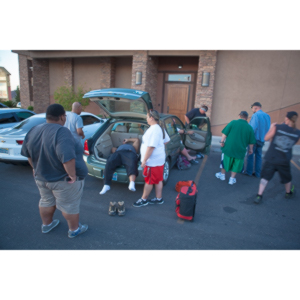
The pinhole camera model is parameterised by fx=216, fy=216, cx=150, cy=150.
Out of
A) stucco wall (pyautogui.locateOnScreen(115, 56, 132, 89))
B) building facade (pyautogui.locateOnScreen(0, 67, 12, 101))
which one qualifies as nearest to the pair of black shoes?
stucco wall (pyautogui.locateOnScreen(115, 56, 132, 89))

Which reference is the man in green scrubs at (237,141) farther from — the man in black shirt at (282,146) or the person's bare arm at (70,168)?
the person's bare arm at (70,168)

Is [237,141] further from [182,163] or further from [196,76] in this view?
[196,76]

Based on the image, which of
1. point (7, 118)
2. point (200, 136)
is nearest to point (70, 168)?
point (200, 136)

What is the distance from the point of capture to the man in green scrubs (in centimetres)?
497

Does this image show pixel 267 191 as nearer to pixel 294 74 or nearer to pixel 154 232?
pixel 154 232

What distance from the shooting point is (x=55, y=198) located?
2.99m

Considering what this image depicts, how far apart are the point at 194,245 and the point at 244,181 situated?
124 inches

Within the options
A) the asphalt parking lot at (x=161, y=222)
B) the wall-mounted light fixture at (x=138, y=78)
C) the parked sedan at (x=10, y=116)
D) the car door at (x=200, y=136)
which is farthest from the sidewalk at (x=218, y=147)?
the parked sedan at (x=10, y=116)

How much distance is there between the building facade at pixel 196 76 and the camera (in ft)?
32.0

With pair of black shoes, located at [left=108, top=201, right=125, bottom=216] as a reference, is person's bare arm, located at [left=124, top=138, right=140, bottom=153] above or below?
above

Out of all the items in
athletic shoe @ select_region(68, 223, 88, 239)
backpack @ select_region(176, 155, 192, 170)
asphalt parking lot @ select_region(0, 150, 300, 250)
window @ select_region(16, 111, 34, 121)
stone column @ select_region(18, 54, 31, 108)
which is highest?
stone column @ select_region(18, 54, 31, 108)

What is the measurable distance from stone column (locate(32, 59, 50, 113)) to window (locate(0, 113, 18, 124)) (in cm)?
783

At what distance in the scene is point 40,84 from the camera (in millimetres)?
13969

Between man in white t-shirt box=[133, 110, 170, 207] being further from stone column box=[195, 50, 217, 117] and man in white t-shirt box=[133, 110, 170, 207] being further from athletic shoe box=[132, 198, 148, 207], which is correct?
stone column box=[195, 50, 217, 117]
